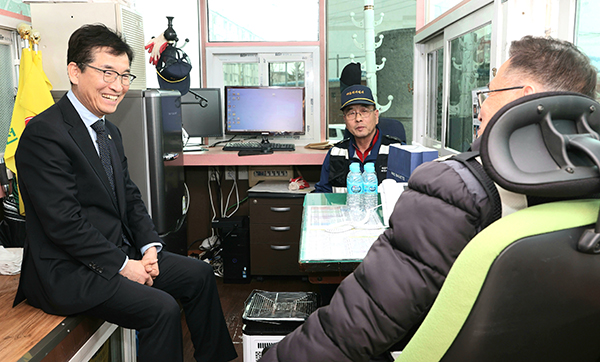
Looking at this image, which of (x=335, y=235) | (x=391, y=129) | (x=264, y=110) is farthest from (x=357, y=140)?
(x=335, y=235)

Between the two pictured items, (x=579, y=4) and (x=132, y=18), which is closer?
(x=579, y=4)

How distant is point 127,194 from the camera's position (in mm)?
2119

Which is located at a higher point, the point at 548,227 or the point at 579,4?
the point at 579,4

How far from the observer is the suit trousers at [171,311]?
1.72m

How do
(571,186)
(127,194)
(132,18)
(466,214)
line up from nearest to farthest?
1. (571,186)
2. (466,214)
3. (127,194)
4. (132,18)

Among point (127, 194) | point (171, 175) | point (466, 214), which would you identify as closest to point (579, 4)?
point (466, 214)

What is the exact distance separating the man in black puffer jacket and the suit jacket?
101cm

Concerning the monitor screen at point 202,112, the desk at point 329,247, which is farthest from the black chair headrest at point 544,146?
the monitor screen at point 202,112

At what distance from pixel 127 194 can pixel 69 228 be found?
19.2 inches

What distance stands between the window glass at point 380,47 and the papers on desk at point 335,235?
2247mm

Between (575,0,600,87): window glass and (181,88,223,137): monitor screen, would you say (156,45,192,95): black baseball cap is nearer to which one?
(181,88,223,137): monitor screen

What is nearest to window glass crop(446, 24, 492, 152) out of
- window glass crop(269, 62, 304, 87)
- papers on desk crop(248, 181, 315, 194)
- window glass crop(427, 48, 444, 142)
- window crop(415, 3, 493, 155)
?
window crop(415, 3, 493, 155)

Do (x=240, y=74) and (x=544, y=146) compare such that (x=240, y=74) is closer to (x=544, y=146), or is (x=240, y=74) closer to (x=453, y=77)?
(x=453, y=77)

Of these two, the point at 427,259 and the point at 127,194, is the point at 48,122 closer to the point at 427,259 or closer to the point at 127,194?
the point at 127,194
